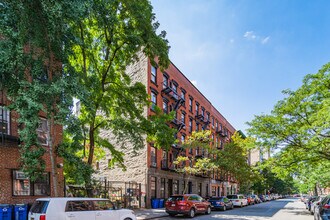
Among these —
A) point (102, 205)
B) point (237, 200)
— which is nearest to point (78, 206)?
point (102, 205)

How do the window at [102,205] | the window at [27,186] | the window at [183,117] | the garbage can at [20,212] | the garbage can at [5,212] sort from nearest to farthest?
the window at [102,205] < the garbage can at [5,212] < the garbage can at [20,212] < the window at [27,186] < the window at [183,117]

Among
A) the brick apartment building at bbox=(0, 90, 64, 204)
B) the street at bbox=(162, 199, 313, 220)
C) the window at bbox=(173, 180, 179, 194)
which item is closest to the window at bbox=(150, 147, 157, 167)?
the window at bbox=(173, 180, 179, 194)

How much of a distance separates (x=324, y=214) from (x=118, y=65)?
1437 cm

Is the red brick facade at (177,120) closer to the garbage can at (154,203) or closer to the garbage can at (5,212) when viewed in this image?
the garbage can at (154,203)

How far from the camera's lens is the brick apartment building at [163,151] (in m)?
26.6

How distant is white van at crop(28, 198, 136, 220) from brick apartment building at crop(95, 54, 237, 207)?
10216mm

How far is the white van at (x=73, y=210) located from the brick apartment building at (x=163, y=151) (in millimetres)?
10216

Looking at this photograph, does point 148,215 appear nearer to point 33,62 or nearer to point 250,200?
point 33,62

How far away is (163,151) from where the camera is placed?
29844 millimetres

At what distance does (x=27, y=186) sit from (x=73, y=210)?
241 inches

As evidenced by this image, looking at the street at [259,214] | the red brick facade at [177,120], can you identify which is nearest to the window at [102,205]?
the street at [259,214]

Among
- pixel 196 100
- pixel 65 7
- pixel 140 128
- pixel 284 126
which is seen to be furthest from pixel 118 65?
pixel 196 100

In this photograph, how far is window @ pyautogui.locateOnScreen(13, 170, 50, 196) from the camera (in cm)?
1377

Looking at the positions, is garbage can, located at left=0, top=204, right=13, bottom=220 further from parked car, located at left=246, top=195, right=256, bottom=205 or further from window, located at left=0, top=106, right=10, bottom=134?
parked car, located at left=246, top=195, right=256, bottom=205
